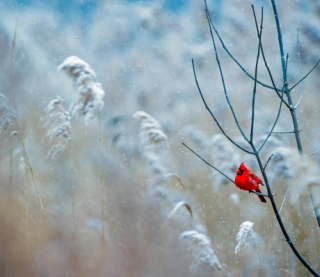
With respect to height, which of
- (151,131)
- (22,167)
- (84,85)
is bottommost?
(22,167)

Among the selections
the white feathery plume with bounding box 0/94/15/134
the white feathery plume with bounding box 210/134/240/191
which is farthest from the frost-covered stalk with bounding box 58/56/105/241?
the white feathery plume with bounding box 210/134/240/191

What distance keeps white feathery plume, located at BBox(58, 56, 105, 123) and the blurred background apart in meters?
0.11

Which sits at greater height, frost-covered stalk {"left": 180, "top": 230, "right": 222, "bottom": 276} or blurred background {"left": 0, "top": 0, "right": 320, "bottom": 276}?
blurred background {"left": 0, "top": 0, "right": 320, "bottom": 276}

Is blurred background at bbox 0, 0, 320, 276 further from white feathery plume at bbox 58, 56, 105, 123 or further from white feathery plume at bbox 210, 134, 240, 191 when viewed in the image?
white feathery plume at bbox 58, 56, 105, 123

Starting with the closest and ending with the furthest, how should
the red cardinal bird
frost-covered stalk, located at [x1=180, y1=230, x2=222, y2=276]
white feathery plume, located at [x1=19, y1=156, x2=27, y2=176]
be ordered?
the red cardinal bird, frost-covered stalk, located at [x1=180, y1=230, x2=222, y2=276], white feathery plume, located at [x1=19, y1=156, x2=27, y2=176]

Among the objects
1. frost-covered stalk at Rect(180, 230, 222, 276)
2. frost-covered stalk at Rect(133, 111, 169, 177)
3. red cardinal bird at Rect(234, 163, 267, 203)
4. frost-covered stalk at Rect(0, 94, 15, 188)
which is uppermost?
frost-covered stalk at Rect(0, 94, 15, 188)

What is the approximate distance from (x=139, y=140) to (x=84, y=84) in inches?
13.1

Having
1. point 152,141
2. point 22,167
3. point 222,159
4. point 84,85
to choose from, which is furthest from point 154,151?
point 22,167

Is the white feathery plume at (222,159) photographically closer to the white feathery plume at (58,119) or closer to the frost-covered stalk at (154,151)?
the frost-covered stalk at (154,151)

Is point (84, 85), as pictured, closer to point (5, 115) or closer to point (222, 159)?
point (5, 115)

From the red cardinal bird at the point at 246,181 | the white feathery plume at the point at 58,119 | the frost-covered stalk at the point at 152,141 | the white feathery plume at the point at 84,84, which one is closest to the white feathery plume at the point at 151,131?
the frost-covered stalk at the point at 152,141

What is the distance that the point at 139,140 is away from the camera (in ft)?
4.92

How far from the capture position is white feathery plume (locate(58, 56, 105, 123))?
4.58 ft

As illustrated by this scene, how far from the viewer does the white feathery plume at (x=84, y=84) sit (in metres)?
1.40
